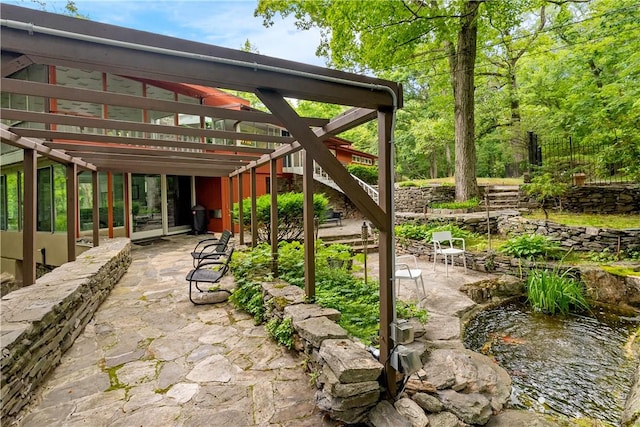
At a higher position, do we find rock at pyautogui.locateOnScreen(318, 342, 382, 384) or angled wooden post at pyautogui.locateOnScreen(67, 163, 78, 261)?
angled wooden post at pyautogui.locateOnScreen(67, 163, 78, 261)

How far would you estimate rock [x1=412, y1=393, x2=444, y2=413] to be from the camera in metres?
2.12

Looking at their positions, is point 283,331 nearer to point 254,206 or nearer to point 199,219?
point 254,206

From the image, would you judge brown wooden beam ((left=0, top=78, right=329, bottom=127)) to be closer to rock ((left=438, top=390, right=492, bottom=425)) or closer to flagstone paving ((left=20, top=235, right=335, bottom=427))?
flagstone paving ((left=20, top=235, right=335, bottom=427))

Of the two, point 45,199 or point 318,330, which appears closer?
Answer: point 318,330

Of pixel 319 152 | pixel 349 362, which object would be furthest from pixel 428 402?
pixel 319 152

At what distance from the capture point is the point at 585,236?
5.87m

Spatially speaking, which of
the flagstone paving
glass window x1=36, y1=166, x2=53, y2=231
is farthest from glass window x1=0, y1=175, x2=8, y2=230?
the flagstone paving

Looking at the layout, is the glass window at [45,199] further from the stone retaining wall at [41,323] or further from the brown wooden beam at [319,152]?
the brown wooden beam at [319,152]

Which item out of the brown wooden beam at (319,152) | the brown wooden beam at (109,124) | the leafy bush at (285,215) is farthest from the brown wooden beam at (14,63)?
the leafy bush at (285,215)

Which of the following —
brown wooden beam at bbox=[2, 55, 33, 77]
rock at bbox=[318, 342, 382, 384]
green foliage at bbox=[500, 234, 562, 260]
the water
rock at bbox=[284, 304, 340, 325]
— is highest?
brown wooden beam at bbox=[2, 55, 33, 77]

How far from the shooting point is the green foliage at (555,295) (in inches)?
174

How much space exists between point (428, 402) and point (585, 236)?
5630mm

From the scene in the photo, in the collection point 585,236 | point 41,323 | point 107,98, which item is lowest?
point 41,323

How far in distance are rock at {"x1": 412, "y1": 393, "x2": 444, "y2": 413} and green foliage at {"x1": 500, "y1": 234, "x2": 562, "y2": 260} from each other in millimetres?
4657
